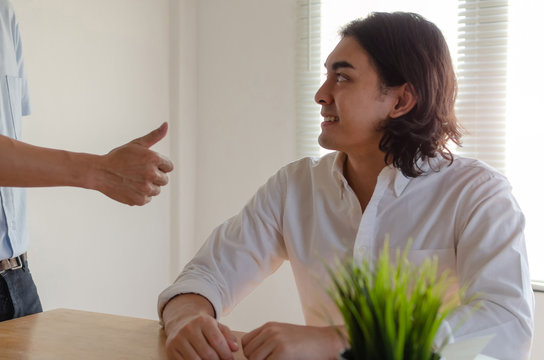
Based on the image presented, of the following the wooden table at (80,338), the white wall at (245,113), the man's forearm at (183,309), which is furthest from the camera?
the white wall at (245,113)

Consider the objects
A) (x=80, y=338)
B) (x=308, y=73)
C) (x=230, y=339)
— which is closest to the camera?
(x=230, y=339)

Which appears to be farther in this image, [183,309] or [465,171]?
[465,171]

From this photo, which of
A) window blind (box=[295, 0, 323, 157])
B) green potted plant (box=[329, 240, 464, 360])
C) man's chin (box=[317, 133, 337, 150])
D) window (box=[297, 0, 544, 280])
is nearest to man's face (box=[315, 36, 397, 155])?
man's chin (box=[317, 133, 337, 150])

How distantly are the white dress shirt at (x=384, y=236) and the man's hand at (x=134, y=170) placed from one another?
0.29m

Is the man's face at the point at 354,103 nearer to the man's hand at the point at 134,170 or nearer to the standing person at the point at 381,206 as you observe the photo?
the standing person at the point at 381,206

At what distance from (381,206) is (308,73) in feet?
6.59

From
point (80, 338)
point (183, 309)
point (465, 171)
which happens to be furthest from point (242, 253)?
point (465, 171)

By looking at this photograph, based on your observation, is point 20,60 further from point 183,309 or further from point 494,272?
point 494,272

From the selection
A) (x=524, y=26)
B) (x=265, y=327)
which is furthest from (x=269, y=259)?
(x=524, y=26)

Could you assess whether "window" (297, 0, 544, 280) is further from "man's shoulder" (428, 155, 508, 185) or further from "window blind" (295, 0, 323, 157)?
"man's shoulder" (428, 155, 508, 185)

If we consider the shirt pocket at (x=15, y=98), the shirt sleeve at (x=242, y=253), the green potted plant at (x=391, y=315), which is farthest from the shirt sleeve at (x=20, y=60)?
the green potted plant at (x=391, y=315)

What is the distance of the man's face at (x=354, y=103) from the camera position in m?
1.98

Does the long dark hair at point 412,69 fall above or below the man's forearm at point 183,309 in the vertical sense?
above

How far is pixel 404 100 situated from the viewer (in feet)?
6.66
